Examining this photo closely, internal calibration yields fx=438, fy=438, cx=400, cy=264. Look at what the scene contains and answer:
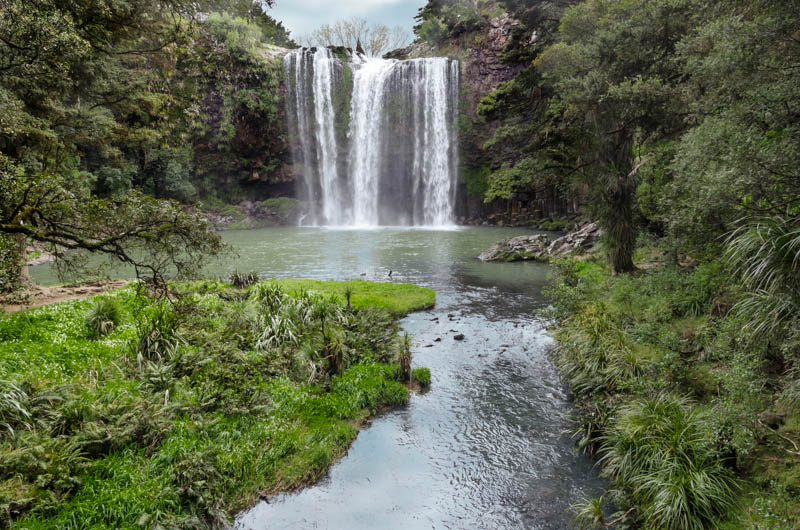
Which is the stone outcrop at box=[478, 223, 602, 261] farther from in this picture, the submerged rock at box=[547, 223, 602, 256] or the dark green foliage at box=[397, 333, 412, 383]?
the dark green foliage at box=[397, 333, 412, 383]

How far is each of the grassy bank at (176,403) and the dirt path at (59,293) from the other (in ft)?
5.43

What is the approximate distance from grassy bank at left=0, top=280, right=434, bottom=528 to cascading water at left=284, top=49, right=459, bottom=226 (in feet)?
114

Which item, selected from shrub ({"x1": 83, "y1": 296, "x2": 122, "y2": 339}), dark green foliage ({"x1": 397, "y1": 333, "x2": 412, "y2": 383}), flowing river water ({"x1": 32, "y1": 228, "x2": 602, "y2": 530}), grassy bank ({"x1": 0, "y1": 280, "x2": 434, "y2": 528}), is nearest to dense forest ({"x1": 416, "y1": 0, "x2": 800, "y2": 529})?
flowing river water ({"x1": 32, "y1": 228, "x2": 602, "y2": 530})

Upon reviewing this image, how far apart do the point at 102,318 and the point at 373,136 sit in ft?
126

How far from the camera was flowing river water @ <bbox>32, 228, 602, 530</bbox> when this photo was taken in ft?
18.5

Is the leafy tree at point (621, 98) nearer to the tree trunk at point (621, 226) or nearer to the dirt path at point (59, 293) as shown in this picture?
the tree trunk at point (621, 226)

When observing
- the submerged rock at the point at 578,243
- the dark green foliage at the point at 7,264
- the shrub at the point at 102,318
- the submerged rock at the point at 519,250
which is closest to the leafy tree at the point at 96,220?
the dark green foliage at the point at 7,264

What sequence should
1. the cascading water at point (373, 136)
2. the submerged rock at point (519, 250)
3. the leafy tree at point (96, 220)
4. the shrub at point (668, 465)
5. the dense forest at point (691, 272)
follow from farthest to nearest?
the cascading water at point (373, 136) → the submerged rock at point (519, 250) → the leafy tree at point (96, 220) → the dense forest at point (691, 272) → the shrub at point (668, 465)

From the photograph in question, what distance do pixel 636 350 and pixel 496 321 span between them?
4825 mm

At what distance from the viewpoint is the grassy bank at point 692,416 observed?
4867 mm

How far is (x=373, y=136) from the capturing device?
44781mm

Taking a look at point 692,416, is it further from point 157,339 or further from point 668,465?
point 157,339

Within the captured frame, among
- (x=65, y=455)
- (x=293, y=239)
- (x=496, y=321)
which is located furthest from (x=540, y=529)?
(x=293, y=239)

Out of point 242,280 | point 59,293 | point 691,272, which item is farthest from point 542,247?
point 59,293
